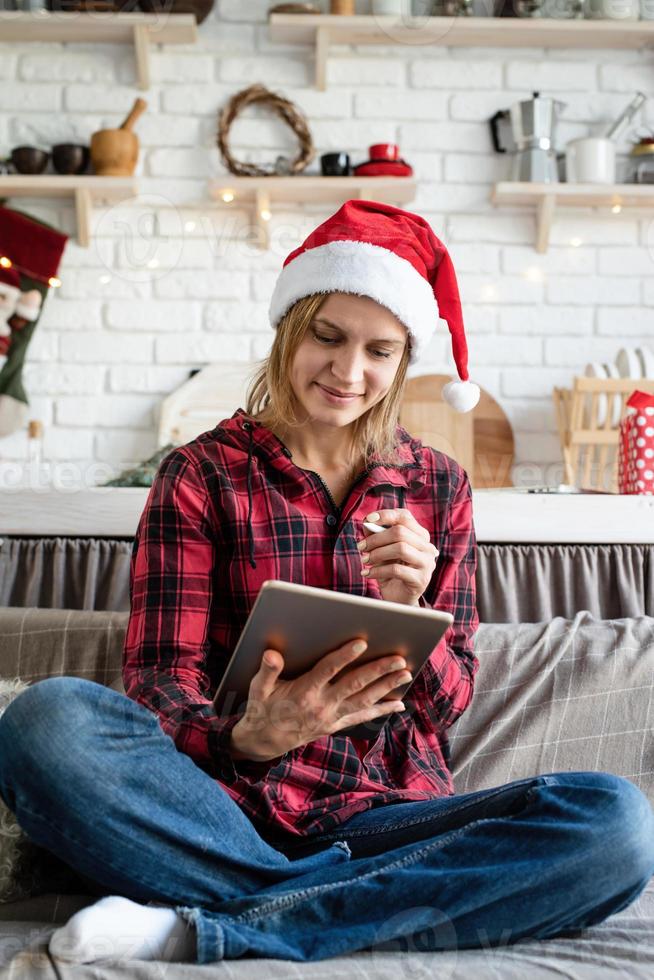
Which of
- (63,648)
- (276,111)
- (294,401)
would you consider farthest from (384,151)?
(63,648)

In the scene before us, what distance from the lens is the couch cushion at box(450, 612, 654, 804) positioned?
1458 millimetres

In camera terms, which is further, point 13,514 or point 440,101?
point 440,101

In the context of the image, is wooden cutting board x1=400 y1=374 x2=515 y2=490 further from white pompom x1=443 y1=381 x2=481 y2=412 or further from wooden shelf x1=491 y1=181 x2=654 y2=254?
white pompom x1=443 y1=381 x2=481 y2=412

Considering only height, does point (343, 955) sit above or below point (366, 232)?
below

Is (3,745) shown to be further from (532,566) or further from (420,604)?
(532,566)

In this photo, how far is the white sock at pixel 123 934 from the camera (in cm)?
92

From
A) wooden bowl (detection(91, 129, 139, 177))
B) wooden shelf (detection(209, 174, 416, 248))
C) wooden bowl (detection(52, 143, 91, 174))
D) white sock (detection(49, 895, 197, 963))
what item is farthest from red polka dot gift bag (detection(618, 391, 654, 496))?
wooden bowl (detection(52, 143, 91, 174))

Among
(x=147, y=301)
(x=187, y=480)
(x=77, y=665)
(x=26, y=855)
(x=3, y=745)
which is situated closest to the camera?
(x=3, y=745)

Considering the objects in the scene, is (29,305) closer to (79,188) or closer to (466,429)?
(79,188)

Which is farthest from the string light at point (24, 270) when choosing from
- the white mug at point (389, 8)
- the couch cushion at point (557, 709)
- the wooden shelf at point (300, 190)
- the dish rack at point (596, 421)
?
the couch cushion at point (557, 709)

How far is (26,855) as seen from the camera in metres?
1.14

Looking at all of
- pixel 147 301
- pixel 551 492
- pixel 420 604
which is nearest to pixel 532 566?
pixel 551 492

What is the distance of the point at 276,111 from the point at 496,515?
4.71 feet

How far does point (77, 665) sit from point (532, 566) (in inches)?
28.6
